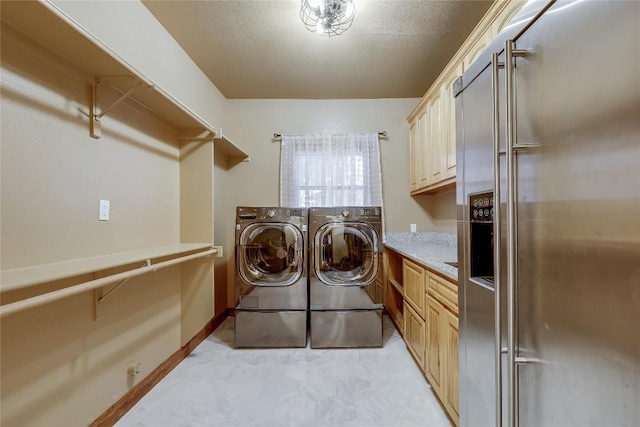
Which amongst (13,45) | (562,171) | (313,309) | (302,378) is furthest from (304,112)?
(562,171)

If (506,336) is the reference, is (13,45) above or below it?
above

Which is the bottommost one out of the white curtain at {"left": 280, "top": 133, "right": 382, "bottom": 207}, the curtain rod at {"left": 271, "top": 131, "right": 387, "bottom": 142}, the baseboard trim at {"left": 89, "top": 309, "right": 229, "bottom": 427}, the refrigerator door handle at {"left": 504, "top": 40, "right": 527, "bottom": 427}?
the baseboard trim at {"left": 89, "top": 309, "right": 229, "bottom": 427}

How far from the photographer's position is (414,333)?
2.13 metres

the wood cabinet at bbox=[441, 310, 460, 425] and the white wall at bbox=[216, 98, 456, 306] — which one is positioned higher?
the white wall at bbox=[216, 98, 456, 306]

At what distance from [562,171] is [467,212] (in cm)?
42

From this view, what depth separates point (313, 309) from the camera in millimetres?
2439

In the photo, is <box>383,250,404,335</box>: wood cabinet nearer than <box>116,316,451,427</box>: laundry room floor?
No

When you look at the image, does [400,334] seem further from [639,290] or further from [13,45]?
[13,45]

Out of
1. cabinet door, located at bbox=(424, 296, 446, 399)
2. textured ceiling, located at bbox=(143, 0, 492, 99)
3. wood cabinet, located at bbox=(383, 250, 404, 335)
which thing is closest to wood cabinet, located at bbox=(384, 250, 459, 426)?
cabinet door, located at bbox=(424, 296, 446, 399)

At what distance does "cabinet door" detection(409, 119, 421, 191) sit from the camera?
2930 mm

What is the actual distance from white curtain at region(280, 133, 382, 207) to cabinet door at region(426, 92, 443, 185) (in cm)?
73

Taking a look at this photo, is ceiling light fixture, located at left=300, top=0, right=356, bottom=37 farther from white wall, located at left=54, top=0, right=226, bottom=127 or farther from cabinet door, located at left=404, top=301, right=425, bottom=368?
cabinet door, located at left=404, top=301, right=425, bottom=368

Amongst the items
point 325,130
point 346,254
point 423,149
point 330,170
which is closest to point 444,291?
point 346,254

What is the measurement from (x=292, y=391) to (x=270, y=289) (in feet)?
2.69
